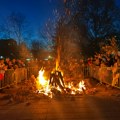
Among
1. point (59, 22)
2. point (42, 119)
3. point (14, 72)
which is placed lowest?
point (42, 119)

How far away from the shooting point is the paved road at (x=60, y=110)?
1092 cm

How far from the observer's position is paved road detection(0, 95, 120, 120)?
10916 millimetres

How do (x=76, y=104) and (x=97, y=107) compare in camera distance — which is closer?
(x=97, y=107)

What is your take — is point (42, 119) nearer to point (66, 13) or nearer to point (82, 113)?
point (82, 113)

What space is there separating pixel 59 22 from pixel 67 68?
25.0ft

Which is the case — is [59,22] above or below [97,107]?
above

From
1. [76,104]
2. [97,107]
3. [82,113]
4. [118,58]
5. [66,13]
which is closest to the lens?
[82,113]

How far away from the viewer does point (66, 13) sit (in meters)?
25.0

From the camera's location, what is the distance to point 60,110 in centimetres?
1228

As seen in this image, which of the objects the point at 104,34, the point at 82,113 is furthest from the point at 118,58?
the point at 104,34

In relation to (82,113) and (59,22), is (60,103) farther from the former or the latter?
(59,22)

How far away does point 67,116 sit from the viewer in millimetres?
11039

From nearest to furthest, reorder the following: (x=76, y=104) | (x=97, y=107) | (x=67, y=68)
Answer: (x=97, y=107), (x=76, y=104), (x=67, y=68)

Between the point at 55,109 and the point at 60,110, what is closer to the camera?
the point at 60,110
